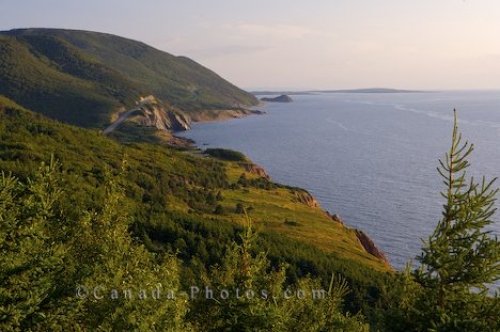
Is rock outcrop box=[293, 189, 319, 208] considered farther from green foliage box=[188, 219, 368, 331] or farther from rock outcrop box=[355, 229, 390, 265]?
green foliage box=[188, 219, 368, 331]

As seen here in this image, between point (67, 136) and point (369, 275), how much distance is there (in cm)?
11509

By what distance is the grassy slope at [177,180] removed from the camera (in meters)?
112

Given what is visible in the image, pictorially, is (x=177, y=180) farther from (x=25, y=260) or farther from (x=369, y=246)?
(x=25, y=260)

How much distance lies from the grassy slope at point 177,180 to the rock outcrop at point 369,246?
84.7 inches

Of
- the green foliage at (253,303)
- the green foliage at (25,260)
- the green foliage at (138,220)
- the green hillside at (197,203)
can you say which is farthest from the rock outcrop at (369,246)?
the green foliage at (25,260)

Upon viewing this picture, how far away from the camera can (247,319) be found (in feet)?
69.3

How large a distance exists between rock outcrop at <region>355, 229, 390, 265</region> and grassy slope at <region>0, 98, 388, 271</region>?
215cm

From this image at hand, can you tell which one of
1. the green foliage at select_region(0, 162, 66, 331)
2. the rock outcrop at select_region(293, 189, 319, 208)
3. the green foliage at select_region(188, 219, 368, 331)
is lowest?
the rock outcrop at select_region(293, 189, 319, 208)

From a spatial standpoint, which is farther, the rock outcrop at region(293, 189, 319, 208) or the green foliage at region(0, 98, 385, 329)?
the rock outcrop at region(293, 189, 319, 208)

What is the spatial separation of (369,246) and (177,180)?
216 feet

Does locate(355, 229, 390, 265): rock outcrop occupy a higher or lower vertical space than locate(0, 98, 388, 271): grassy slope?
lower

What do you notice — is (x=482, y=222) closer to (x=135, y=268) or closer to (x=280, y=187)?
(x=135, y=268)

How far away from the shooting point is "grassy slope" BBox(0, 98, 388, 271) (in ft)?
367

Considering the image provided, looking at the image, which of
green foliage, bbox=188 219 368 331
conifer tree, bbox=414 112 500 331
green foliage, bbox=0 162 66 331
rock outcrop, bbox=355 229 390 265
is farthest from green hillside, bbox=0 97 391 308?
conifer tree, bbox=414 112 500 331
